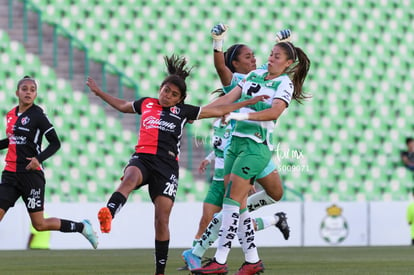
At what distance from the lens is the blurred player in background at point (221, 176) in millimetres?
8039

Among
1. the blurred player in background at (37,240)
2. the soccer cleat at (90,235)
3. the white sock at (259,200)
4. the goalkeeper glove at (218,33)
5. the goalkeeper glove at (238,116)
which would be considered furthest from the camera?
the blurred player in background at (37,240)

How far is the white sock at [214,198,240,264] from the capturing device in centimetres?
729

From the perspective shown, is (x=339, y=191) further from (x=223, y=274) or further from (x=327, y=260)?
(x=223, y=274)

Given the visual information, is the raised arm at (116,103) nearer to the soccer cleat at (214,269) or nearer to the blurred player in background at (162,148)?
the blurred player in background at (162,148)

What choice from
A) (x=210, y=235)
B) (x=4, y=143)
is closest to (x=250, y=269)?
(x=210, y=235)

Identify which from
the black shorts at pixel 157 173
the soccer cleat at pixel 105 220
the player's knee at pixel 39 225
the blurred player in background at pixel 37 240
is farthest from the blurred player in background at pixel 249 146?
the blurred player in background at pixel 37 240

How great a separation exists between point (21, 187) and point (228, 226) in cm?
250

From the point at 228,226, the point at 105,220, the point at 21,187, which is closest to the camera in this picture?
the point at 105,220

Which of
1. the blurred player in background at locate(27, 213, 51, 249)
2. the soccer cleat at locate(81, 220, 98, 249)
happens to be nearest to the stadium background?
the blurred player in background at locate(27, 213, 51, 249)

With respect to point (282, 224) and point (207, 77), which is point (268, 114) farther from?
point (207, 77)

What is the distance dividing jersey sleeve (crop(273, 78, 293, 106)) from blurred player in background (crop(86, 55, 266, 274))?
0.25m

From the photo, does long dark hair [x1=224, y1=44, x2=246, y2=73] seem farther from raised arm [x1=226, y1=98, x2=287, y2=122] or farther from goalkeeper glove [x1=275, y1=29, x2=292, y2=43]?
raised arm [x1=226, y1=98, x2=287, y2=122]

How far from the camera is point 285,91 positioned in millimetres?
7414

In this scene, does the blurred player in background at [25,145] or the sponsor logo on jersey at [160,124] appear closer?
the sponsor logo on jersey at [160,124]
